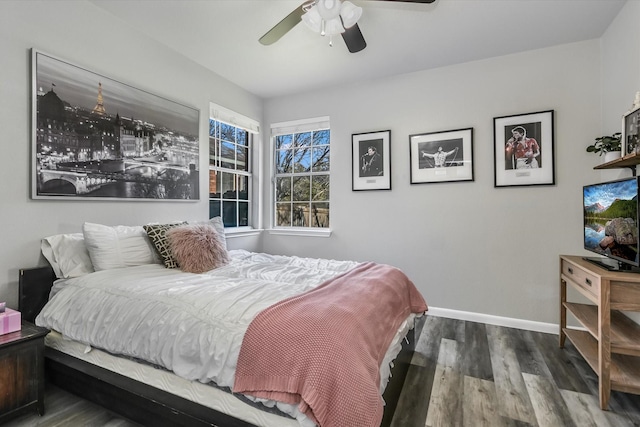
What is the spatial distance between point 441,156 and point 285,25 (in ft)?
6.75

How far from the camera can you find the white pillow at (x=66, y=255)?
199cm

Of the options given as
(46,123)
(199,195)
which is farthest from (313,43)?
(46,123)

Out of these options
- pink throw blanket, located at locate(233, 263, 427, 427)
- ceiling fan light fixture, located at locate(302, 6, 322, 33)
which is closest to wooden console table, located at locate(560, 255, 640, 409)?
pink throw blanket, located at locate(233, 263, 427, 427)

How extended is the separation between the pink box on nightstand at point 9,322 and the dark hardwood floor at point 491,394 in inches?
19.1

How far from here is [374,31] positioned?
8.51 ft

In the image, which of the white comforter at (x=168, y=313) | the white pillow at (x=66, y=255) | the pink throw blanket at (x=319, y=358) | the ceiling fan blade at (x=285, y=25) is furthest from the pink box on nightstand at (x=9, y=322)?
the ceiling fan blade at (x=285, y=25)

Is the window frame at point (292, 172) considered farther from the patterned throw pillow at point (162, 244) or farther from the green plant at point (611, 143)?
the green plant at point (611, 143)

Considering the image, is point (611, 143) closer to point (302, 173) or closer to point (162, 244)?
point (302, 173)

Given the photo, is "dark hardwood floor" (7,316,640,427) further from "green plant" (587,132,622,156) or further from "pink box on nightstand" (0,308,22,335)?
"green plant" (587,132,622,156)

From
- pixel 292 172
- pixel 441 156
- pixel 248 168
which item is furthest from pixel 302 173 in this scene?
pixel 441 156

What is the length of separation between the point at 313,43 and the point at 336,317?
253 cm

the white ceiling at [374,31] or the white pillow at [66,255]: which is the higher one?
the white ceiling at [374,31]

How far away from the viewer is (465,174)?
3158 millimetres

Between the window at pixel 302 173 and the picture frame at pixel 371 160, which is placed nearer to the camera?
the picture frame at pixel 371 160
